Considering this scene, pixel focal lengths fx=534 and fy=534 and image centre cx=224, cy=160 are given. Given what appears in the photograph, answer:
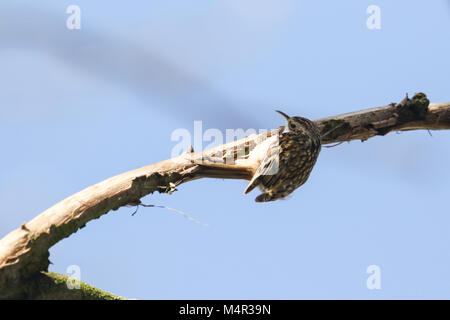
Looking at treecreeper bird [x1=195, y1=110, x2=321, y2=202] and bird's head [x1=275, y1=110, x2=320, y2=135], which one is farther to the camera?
bird's head [x1=275, y1=110, x2=320, y2=135]

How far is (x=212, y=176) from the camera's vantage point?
16.4 feet

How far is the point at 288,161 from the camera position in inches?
199

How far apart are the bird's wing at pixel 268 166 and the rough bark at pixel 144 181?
0.56ft

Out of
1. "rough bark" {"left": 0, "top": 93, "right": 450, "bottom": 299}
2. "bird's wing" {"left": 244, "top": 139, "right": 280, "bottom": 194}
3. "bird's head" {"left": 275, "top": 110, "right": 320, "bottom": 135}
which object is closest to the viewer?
"rough bark" {"left": 0, "top": 93, "right": 450, "bottom": 299}

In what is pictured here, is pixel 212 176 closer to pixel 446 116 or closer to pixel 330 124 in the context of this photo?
pixel 330 124

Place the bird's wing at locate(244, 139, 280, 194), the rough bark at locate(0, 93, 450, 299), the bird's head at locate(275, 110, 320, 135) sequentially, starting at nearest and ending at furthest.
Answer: the rough bark at locate(0, 93, 450, 299), the bird's wing at locate(244, 139, 280, 194), the bird's head at locate(275, 110, 320, 135)

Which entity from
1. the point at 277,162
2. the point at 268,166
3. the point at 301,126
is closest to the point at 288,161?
the point at 277,162

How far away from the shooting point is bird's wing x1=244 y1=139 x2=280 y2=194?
4867 mm

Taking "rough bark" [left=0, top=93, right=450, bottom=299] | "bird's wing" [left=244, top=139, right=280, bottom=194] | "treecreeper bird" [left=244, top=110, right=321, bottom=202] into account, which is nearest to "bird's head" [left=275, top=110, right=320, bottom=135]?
"treecreeper bird" [left=244, top=110, right=321, bottom=202]

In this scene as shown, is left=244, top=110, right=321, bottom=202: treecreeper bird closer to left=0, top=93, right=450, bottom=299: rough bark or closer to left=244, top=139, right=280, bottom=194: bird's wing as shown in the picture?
left=244, top=139, right=280, bottom=194: bird's wing

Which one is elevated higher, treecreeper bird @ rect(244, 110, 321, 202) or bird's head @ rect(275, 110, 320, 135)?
bird's head @ rect(275, 110, 320, 135)

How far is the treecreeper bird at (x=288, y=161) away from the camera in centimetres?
495

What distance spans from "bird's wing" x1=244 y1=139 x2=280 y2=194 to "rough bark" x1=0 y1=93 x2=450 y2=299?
17cm

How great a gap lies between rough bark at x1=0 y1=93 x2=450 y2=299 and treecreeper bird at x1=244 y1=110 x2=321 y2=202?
20cm
